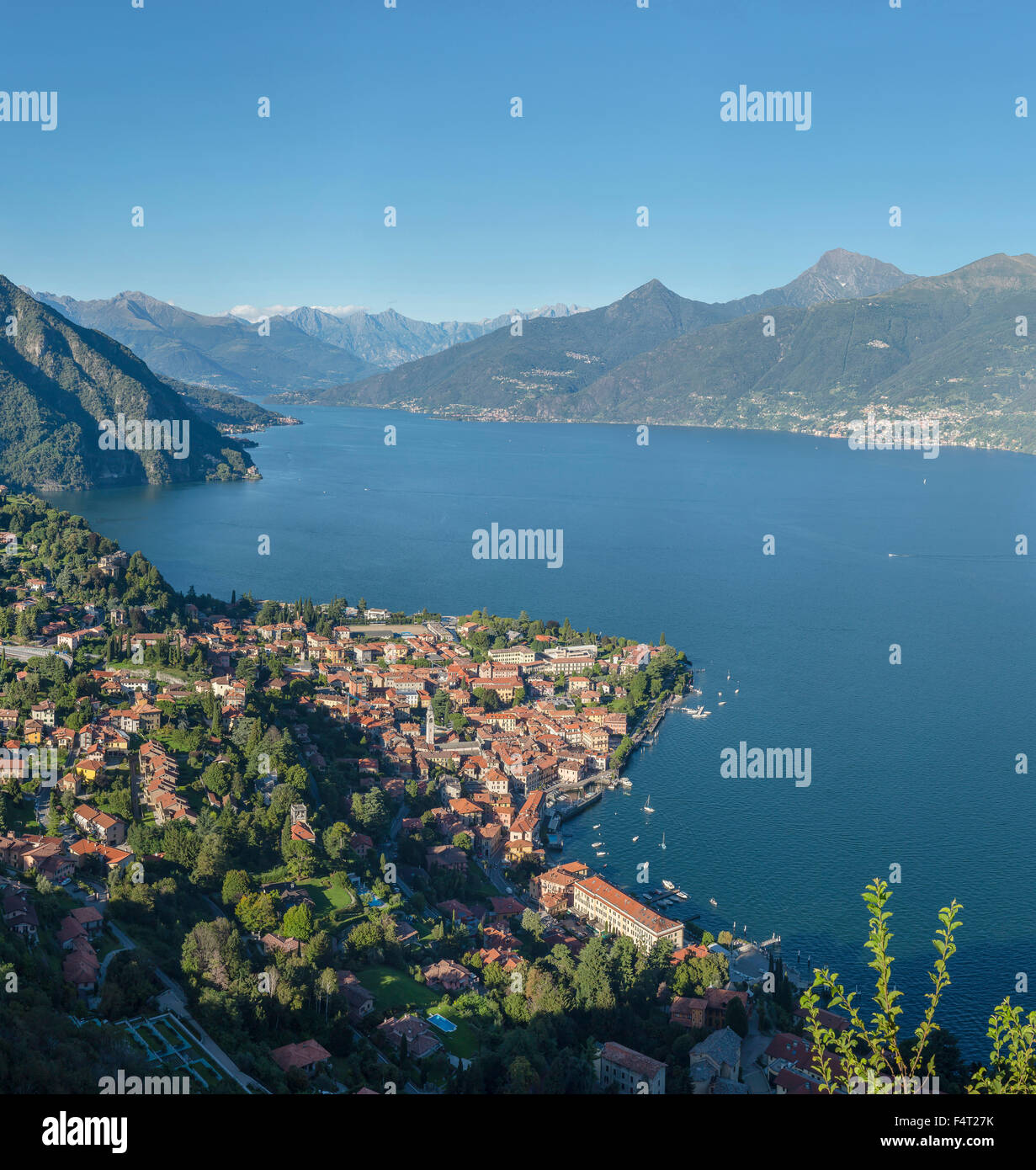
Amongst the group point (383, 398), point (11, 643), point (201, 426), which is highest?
point (383, 398)

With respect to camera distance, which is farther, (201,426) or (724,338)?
(724,338)

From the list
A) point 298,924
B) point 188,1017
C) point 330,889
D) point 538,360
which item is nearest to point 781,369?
point 538,360

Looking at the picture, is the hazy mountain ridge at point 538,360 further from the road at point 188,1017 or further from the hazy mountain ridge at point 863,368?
the road at point 188,1017

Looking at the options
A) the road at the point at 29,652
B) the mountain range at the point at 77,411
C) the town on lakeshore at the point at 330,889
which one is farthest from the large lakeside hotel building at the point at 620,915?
the mountain range at the point at 77,411

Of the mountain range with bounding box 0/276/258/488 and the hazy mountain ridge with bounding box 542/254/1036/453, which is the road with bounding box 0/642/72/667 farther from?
the hazy mountain ridge with bounding box 542/254/1036/453
